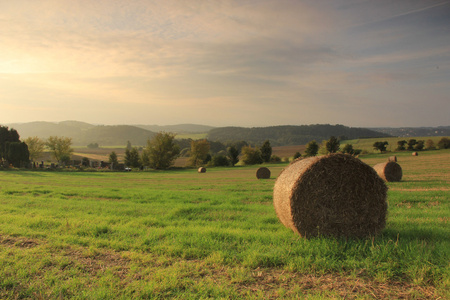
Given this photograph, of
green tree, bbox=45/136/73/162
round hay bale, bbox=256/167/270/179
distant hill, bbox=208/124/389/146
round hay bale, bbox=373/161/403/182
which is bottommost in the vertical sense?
round hay bale, bbox=256/167/270/179

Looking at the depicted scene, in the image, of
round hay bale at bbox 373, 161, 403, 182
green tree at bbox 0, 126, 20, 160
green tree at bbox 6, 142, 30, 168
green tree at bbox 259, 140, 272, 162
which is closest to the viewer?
round hay bale at bbox 373, 161, 403, 182

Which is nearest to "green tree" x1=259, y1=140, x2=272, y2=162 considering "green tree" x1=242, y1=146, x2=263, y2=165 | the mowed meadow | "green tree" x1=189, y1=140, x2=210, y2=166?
"green tree" x1=242, y1=146, x2=263, y2=165

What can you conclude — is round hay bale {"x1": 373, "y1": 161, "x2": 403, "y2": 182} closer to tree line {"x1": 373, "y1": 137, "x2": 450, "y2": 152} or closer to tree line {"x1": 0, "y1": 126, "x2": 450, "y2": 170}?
tree line {"x1": 0, "y1": 126, "x2": 450, "y2": 170}

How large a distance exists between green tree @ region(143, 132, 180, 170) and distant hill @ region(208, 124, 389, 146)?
85111mm

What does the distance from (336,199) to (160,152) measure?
62.8 meters

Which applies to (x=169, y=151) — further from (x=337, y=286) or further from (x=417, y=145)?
(x=417, y=145)

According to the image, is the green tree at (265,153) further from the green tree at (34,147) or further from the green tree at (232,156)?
the green tree at (34,147)

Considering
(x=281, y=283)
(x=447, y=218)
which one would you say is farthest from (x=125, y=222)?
(x=447, y=218)

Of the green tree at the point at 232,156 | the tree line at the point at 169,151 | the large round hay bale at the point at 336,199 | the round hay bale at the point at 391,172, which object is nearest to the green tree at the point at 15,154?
the tree line at the point at 169,151

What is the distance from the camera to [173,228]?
7.34 m

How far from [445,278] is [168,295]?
4585 mm

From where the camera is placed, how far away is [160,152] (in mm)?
66688

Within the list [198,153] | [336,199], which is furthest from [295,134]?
[336,199]

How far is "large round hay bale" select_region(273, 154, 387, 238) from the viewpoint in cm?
668
